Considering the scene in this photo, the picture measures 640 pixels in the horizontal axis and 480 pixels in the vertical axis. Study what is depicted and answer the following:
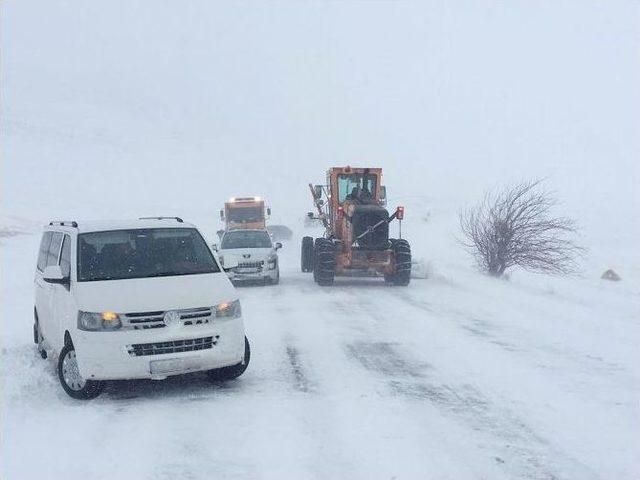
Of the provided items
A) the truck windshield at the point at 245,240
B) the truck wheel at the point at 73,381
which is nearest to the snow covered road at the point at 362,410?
the truck wheel at the point at 73,381

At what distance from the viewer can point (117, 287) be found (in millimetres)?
6758

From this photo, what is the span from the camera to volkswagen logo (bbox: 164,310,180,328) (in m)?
6.36

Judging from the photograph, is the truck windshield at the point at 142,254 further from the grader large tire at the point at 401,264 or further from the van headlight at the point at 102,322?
the grader large tire at the point at 401,264

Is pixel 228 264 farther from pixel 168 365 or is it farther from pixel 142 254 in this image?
pixel 168 365

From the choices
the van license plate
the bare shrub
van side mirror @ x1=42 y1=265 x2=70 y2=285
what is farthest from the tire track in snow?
the bare shrub

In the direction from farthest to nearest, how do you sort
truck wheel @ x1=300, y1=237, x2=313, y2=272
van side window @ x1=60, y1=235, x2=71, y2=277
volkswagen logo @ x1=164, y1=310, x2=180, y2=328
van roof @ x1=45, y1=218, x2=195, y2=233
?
truck wheel @ x1=300, y1=237, x2=313, y2=272 < van roof @ x1=45, y1=218, x2=195, y2=233 < van side window @ x1=60, y1=235, x2=71, y2=277 < volkswagen logo @ x1=164, y1=310, x2=180, y2=328

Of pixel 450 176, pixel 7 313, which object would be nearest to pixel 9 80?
pixel 450 176

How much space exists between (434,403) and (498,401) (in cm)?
66

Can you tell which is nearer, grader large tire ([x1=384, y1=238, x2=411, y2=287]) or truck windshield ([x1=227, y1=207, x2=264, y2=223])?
grader large tire ([x1=384, y1=238, x2=411, y2=287])

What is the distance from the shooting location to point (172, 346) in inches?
251

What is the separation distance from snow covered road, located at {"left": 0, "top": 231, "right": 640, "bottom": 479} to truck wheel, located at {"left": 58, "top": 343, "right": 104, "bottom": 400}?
12 cm

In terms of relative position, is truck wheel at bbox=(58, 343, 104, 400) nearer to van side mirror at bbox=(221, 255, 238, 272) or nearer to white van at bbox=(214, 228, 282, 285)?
van side mirror at bbox=(221, 255, 238, 272)

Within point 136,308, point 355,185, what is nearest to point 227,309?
point 136,308

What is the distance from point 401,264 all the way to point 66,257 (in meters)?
10.5
